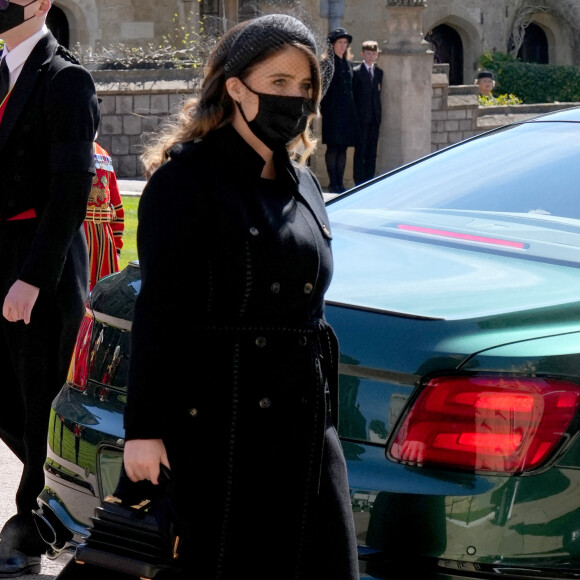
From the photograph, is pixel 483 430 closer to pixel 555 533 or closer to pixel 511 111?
pixel 555 533

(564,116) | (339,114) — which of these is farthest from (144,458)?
(339,114)

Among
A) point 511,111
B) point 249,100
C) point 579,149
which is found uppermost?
point 249,100

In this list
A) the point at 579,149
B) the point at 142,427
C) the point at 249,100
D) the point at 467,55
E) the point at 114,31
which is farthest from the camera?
the point at 467,55

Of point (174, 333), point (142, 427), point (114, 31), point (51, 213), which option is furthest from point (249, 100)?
point (114, 31)

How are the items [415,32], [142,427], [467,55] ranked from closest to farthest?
[142,427] → [415,32] → [467,55]

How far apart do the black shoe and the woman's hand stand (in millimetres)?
1730

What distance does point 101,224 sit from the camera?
578 centimetres

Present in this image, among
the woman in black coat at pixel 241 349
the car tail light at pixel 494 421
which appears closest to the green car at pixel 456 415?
the car tail light at pixel 494 421

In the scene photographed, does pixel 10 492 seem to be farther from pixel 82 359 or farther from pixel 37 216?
pixel 82 359

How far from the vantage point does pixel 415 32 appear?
1848 cm

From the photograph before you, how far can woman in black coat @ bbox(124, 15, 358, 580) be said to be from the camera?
274 cm

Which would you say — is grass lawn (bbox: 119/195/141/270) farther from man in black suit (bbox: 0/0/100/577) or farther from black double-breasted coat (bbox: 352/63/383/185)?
man in black suit (bbox: 0/0/100/577)

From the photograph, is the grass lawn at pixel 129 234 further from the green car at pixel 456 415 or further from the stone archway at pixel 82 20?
the stone archway at pixel 82 20

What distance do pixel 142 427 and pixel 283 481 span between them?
320 mm
